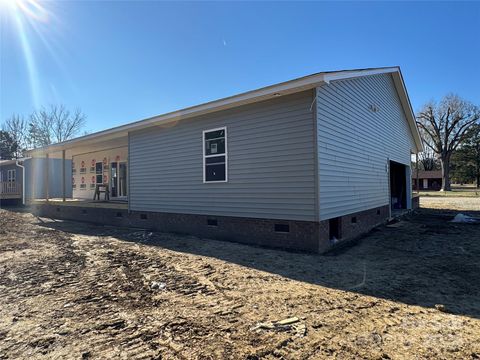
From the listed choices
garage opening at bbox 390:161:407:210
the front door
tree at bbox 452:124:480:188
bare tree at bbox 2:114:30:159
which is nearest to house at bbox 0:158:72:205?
the front door

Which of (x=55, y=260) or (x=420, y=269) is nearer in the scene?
(x=420, y=269)

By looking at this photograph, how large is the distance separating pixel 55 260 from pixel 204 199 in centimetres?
389

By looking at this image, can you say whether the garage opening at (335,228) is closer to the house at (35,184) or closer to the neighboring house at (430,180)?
the house at (35,184)

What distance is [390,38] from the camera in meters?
9.95

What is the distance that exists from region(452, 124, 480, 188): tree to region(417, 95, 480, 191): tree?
14.0ft

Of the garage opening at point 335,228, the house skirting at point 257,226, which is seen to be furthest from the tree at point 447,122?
the garage opening at point 335,228

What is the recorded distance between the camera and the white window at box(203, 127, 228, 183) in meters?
8.14

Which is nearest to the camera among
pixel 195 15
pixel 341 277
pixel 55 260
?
pixel 341 277

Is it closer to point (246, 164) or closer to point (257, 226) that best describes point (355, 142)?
point (246, 164)

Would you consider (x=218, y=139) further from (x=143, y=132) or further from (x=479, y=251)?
(x=479, y=251)

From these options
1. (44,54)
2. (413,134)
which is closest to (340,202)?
(413,134)

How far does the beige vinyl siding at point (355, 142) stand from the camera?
6.91m

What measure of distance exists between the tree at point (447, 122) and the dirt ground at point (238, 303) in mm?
45702

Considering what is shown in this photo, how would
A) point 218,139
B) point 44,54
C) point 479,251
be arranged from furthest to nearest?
1. point 44,54
2. point 218,139
3. point 479,251
